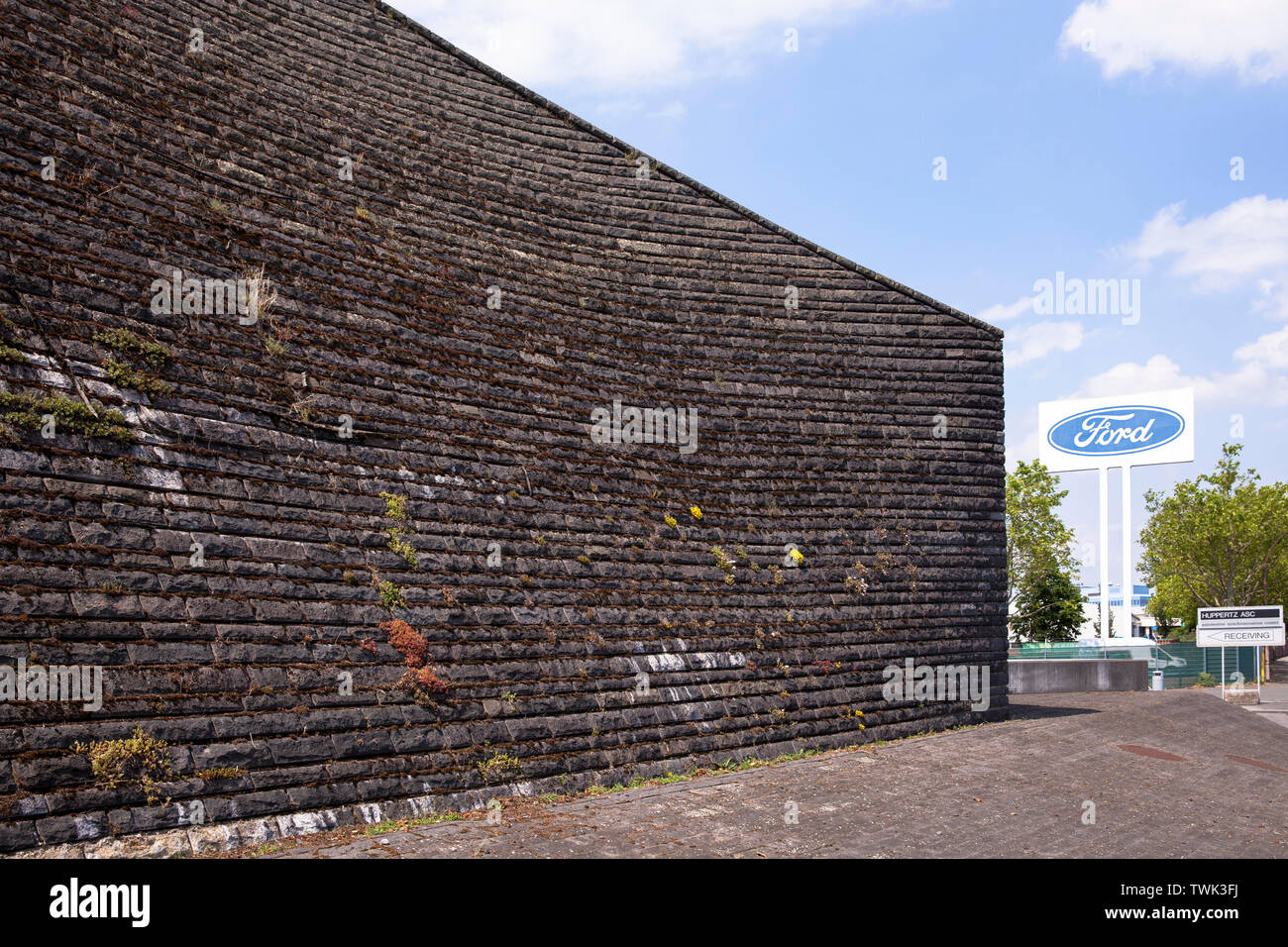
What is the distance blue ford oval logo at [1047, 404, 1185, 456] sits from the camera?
42.2 meters

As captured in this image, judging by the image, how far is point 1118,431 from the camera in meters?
43.5

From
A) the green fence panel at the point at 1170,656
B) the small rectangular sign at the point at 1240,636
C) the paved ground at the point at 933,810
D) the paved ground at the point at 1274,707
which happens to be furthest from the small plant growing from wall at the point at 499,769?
the green fence panel at the point at 1170,656

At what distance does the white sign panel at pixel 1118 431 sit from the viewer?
41.8 meters

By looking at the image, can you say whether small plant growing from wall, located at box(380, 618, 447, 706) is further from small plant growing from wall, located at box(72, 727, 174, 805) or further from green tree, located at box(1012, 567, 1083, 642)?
green tree, located at box(1012, 567, 1083, 642)

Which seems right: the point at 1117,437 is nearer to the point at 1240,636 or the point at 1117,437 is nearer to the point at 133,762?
the point at 1240,636

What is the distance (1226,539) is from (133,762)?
198 ft

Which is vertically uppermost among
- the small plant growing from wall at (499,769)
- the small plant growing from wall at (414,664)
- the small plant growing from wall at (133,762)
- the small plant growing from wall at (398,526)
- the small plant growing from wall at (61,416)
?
the small plant growing from wall at (61,416)

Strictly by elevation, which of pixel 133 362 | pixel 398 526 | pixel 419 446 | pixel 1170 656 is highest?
pixel 133 362

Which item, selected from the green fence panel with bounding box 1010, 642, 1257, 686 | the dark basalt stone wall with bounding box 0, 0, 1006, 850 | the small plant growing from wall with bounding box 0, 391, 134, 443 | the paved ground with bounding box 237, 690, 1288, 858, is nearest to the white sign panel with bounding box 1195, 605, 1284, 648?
the green fence panel with bounding box 1010, 642, 1257, 686

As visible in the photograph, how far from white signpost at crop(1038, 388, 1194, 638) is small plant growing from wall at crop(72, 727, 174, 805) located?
40.2m

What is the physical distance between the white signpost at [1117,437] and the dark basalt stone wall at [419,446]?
2953cm

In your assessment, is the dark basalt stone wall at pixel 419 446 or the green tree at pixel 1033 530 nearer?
the dark basalt stone wall at pixel 419 446

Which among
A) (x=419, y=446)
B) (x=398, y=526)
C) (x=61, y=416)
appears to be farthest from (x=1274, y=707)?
(x=61, y=416)

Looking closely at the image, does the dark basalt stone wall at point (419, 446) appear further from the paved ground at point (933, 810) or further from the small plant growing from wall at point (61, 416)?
the paved ground at point (933, 810)
